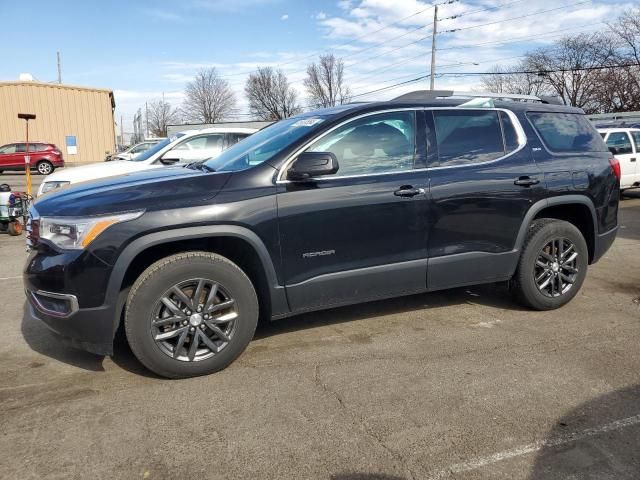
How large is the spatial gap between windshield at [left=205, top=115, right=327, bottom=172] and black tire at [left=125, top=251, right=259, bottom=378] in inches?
29.7

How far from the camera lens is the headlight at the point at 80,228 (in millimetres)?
3152

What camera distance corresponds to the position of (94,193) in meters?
3.40

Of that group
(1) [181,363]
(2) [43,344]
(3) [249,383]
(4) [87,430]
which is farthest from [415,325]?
(2) [43,344]

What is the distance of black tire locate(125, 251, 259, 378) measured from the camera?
3.27m

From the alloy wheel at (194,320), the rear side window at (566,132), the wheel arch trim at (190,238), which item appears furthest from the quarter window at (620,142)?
the alloy wheel at (194,320)

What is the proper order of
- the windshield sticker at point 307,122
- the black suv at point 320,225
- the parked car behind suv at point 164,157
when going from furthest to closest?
the parked car behind suv at point 164,157 → the windshield sticker at point 307,122 → the black suv at point 320,225

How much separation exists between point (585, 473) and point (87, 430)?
8.55 ft

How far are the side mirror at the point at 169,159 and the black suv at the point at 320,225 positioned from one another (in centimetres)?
405

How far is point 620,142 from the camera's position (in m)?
13.1

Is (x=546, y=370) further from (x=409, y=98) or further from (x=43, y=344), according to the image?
(x=43, y=344)

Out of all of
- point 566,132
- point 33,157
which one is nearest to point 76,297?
point 566,132

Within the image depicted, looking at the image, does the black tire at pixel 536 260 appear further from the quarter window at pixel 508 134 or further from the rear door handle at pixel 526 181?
the quarter window at pixel 508 134

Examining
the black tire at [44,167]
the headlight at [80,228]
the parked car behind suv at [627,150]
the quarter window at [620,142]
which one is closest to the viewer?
the headlight at [80,228]

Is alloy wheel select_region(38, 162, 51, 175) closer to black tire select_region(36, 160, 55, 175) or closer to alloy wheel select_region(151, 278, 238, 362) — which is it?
black tire select_region(36, 160, 55, 175)
